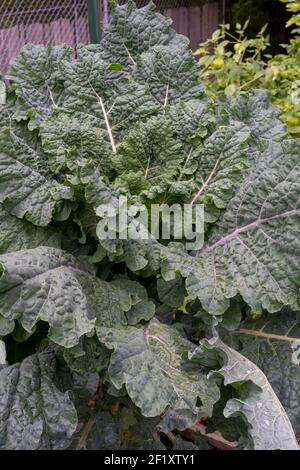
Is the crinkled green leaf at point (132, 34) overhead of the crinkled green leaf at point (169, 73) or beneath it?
overhead

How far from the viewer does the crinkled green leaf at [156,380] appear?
4.59ft

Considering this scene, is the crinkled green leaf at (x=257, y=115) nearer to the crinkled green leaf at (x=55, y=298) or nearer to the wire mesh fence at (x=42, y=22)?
the crinkled green leaf at (x=55, y=298)

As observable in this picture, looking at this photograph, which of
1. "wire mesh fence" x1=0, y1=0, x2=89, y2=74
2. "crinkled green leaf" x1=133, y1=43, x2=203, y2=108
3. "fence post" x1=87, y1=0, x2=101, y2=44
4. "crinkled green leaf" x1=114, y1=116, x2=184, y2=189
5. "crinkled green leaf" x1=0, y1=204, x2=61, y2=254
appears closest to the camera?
"crinkled green leaf" x1=0, y1=204, x2=61, y2=254

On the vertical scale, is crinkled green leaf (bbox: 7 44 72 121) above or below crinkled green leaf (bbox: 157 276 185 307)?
above

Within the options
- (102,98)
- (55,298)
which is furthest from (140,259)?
(102,98)

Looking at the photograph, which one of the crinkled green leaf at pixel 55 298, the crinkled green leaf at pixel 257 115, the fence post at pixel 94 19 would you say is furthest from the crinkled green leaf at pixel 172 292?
the fence post at pixel 94 19

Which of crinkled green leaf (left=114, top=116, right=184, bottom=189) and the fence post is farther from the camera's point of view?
the fence post

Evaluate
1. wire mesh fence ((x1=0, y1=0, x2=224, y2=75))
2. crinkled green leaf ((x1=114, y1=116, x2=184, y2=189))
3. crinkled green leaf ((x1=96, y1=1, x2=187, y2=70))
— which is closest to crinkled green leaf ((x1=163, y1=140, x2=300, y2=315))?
crinkled green leaf ((x1=114, y1=116, x2=184, y2=189))

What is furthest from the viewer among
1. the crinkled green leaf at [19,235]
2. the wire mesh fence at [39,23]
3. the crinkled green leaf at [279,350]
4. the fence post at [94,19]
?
the fence post at [94,19]

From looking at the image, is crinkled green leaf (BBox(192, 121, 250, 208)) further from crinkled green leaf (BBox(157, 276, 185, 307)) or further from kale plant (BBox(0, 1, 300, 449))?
crinkled green leaf (BBox(157, 276, 185, 307))

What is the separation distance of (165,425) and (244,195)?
2.44ft

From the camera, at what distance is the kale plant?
146 centimetres

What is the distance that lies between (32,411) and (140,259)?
1.71ft

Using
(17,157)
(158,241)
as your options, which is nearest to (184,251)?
(158,241)
